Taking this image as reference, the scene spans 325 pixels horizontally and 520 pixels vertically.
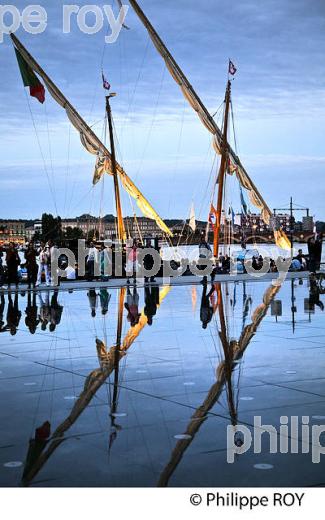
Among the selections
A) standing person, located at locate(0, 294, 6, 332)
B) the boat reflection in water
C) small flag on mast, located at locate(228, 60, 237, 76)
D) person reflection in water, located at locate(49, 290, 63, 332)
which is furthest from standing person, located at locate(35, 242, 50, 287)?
small flag on mast, located at locate(228, 60, 237, 76)

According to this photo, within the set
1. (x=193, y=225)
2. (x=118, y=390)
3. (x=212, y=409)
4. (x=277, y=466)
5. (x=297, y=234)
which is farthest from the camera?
(x=297, y=234)

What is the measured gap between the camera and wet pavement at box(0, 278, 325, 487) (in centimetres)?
643

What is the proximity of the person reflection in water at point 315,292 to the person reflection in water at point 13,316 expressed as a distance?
270 inches

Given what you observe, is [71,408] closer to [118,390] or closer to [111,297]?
[118,390]

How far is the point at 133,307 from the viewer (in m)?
20.2

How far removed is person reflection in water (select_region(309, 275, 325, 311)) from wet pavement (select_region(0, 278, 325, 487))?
6.53ft

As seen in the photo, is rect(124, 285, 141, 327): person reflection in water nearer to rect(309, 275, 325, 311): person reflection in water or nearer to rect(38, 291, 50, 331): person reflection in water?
rect(38, 291, 50, 331): person reflection in water

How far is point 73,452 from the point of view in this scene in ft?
22.9

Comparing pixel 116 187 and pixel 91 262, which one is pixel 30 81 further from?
pixel 116 187

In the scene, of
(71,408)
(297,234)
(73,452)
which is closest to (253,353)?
(71,408)

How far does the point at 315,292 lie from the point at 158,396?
54.2 feet

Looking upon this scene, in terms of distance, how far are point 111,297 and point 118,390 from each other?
14.4m

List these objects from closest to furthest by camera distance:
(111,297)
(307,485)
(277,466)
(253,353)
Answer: (307,485)
(277,466)
(253,353)
(111,297)

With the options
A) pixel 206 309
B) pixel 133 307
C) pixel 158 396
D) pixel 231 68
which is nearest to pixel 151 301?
pixel 133 307
